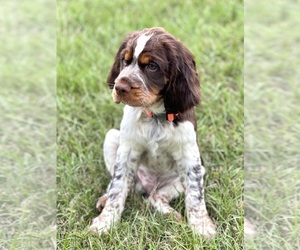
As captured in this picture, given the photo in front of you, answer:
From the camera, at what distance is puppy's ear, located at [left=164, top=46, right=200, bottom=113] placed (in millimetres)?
3381

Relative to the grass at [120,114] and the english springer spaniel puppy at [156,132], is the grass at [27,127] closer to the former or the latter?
the grass at [120,114]

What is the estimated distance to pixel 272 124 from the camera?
15.0ft

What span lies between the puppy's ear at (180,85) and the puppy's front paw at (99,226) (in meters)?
0.75

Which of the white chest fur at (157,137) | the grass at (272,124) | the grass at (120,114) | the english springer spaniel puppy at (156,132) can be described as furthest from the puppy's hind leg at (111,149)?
the grass at (272,124)

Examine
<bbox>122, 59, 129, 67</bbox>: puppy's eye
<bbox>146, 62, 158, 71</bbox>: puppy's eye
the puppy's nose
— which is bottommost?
the puppy's nose

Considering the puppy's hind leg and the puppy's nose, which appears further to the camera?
the puppy's hind leg

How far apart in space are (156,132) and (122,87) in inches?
18.9

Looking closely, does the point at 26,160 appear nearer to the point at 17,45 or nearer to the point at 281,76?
the point at 17,45

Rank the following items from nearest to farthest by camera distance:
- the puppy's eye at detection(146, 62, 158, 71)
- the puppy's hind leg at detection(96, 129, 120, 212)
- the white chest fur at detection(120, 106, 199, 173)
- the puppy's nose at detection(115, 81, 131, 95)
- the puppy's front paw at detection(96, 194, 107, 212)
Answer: the puppy's nose at detection(115, 81, 131, 95)
the puppy's eye at detection(146, 62, 158, 71)
the white chest fur at detection(120, 106, 199, 173)
the puppy's front paw at detection(96, 194, 107, 212)
the puppy's hind leg at detection(96, 129, 120, 212)

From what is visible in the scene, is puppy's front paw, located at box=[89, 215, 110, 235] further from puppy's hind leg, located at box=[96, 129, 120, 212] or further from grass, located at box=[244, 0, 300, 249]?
grass, located at box=[244, 0, 300, 249]

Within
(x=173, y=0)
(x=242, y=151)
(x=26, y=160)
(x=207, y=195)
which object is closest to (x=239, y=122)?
(x=242, y=151)

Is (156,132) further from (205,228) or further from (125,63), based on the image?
(205,228)

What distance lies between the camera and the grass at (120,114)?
11.4 ft

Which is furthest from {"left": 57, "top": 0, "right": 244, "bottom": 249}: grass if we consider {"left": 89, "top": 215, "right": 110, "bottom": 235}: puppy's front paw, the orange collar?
the orange collar
